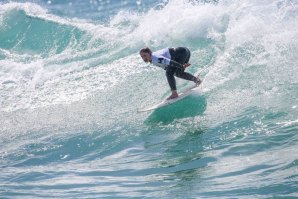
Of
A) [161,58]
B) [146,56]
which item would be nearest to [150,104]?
[161,58]

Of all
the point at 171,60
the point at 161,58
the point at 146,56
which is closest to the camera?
the point at 146,56

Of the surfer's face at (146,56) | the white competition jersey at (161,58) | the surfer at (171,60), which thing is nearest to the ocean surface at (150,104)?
the surfer at (171,60)

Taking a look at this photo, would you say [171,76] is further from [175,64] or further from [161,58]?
[161,58]

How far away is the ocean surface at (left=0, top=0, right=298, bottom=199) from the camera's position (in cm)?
822

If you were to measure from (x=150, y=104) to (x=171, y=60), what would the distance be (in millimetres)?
1581

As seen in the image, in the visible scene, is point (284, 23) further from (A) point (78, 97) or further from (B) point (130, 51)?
(A) point (78, 97)

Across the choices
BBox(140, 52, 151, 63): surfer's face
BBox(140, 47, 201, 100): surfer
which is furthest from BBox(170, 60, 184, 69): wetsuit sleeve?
BBox(140, 52, 151, 63): surfer's face

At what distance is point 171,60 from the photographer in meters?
11.2

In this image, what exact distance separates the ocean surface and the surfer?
26.8 inches

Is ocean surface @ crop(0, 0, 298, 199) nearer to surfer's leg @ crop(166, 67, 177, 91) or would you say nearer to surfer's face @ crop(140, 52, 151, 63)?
Answer: surfer's leg @ crop(166, 67, 177, 91)

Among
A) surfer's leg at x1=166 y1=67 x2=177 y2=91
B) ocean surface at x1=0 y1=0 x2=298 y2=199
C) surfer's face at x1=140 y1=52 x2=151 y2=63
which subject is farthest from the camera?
surfer's leg at x1=166 y1=67 x2=177 y2=91

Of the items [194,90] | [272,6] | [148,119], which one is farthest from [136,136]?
[272,6]

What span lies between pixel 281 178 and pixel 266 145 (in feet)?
5.13

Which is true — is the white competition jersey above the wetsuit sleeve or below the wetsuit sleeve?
above
